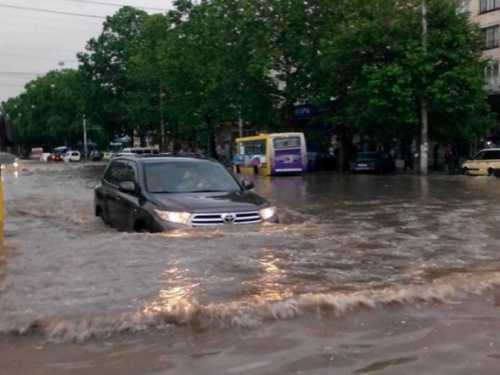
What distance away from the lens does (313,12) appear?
42.1 meters

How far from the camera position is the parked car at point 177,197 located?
386 inches

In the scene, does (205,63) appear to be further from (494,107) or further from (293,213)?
(293,213)

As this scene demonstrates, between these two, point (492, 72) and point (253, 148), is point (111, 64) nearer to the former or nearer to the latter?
point (253, 148)

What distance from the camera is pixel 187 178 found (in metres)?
11.0

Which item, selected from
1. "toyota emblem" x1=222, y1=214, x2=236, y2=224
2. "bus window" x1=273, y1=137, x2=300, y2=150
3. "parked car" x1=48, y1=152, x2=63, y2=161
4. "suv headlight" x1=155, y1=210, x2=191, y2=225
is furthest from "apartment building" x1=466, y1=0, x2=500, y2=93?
"parked car" x1=48, y1=152, x2=63, y2=161

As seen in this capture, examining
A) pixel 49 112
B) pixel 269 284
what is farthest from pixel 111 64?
pixel 269 284

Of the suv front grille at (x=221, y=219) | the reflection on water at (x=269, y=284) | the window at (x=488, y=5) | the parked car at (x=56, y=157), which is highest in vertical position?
the window at (x=488, y=5)

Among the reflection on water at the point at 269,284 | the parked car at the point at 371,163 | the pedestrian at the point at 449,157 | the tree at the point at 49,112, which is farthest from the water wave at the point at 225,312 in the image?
the tree at the point at 49,112

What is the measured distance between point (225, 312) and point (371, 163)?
116 feet

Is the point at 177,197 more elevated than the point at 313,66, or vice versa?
the point at 313,66

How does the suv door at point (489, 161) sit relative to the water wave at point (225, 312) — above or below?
above

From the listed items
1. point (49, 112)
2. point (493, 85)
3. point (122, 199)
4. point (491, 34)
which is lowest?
point (122, 199)

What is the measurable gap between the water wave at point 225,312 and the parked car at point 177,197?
331cm

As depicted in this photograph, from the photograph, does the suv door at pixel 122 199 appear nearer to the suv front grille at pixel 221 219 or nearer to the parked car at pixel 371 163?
the suv front grille at pixel 221 219
